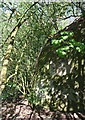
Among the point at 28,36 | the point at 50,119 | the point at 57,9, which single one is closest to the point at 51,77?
the point at 50,119

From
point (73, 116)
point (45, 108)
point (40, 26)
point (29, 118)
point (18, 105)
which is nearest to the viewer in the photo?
point (73, 116)

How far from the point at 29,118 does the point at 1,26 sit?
3.94m

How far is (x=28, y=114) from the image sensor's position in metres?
3.62

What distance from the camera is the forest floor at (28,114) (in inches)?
126

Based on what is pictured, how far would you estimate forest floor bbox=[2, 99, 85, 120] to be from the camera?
A: 321cm

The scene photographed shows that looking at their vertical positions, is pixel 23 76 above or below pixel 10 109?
above

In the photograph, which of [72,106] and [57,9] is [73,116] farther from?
[57,9]

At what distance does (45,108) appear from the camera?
384 centimetres

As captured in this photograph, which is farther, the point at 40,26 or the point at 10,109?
the point at 40,26

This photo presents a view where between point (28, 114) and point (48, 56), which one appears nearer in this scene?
point (28, 114)

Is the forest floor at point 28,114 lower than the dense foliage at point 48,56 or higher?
lower

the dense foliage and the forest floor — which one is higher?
the dense foliage

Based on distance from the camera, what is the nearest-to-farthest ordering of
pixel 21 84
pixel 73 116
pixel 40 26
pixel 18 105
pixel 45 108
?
pixel 73 116
pixel 45 108
pixel 18 105
pixel 40 26
pixel 21 84

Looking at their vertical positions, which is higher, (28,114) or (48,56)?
(48,56)
